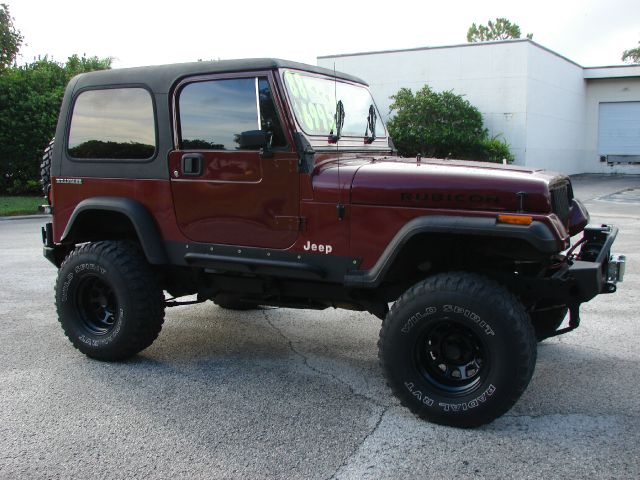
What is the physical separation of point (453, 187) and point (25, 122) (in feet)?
56.7

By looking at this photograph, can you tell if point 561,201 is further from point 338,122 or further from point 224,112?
point 224,112

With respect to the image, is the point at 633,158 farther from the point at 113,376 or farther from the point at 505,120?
the point at 113,376

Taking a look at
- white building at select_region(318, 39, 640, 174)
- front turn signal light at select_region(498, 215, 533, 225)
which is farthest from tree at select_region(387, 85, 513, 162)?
front turn signal light at select_region(498, 215, 533, 225)

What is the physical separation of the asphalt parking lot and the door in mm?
1041

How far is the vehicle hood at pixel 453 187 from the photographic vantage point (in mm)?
3629

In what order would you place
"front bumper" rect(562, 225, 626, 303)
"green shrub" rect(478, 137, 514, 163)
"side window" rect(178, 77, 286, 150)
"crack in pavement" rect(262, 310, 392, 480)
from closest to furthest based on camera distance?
"crack in pavement" rect(262, 310, 392, 480) → "front bumper" rect(562, 225, 626, 303) → "side window" rect(178, 77, 286, 150) → "green shrub" rect(478, 137, 514, 163)

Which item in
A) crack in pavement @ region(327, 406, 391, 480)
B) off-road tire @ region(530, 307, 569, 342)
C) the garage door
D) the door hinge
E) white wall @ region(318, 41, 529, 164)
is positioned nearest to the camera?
crack in pavement @ region(327, 406, 391, 480)

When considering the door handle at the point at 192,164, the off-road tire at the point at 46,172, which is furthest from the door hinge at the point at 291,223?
the off-road tire at the point at 46,172

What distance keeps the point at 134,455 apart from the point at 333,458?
1.05m

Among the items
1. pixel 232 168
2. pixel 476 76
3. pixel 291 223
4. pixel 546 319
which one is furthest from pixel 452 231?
pixel 476 76

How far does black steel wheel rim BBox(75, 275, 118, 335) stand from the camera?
4.97m

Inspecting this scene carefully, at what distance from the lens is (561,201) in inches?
162

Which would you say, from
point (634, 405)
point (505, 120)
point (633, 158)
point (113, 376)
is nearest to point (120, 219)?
point (113, 376)

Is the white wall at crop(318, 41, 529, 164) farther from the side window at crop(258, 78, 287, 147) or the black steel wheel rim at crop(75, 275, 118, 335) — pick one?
the side window at crop(258, 78, 287, 147)
